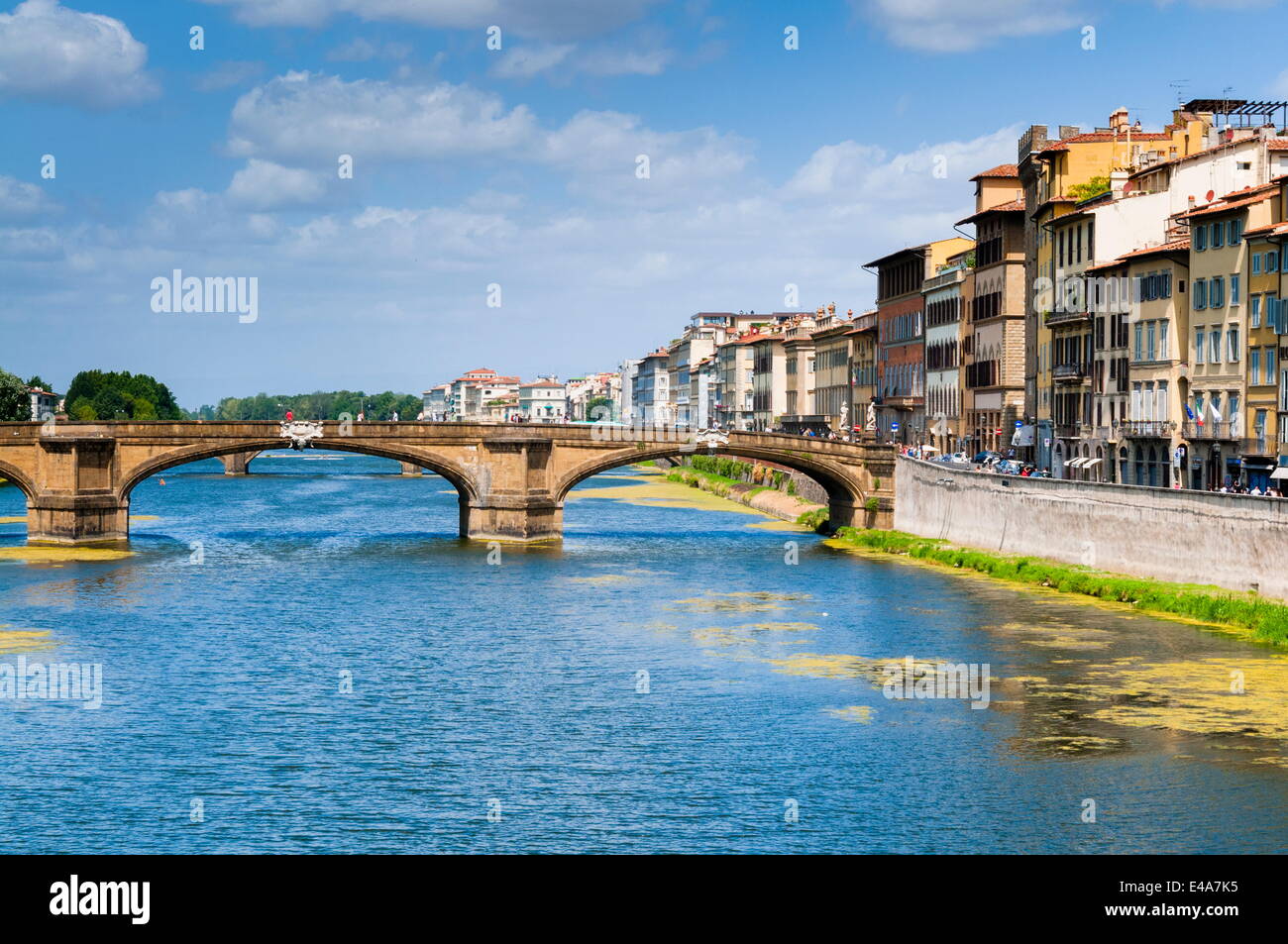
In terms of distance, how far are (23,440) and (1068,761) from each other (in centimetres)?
A: 5991

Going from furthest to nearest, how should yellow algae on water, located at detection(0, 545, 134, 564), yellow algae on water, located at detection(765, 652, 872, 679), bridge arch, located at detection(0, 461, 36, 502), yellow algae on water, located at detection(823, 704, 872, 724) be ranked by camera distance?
bridge arch, located at detection(0, 461, 36, 502) → yellow algae on water, located at detection(0, 545, 134, 564) → yellow algae on water, located at detection(765, 652, 872, 679) → yellow algae on water, located at detection(823, 704, 872, 724)

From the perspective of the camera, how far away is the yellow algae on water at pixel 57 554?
70.4 meters

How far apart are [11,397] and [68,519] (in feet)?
267

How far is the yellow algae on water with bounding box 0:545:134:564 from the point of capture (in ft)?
231

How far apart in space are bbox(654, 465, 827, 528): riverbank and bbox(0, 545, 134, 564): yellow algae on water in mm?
37955

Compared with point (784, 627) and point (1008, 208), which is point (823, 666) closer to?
point (784, 627)

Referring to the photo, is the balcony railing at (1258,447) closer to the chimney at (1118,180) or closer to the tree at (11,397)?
the chimney at (1118,180)

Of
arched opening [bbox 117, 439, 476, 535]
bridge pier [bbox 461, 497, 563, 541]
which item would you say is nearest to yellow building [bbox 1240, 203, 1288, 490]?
bridge pier [bbox 461, 497, 563, 541]

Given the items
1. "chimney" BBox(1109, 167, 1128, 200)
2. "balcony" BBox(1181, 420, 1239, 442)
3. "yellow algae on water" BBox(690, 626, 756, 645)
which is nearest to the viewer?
"yellow algae on water" BBox(690, 626, 756, 645)

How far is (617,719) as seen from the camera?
119 ft

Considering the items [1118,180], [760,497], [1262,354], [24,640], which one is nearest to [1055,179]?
[1118,180]

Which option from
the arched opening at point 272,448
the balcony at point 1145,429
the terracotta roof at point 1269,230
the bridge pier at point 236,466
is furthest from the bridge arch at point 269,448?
the bridge pier at point 236,466

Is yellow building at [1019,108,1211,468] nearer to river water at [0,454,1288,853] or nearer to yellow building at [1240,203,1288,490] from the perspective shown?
yellow building at [1240,203,1288,490]
